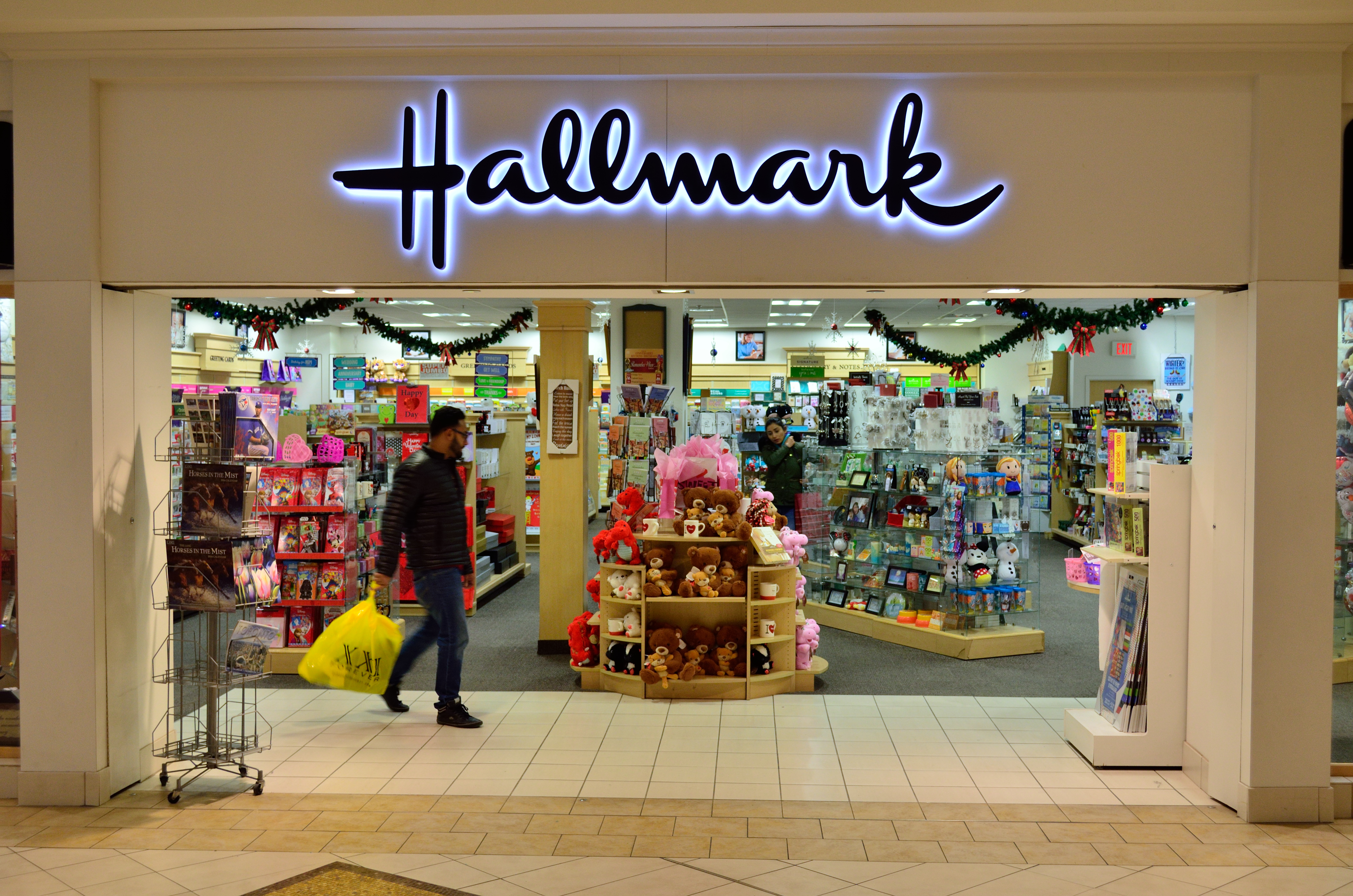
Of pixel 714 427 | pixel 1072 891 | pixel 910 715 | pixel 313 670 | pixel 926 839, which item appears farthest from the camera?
pixel 714 427

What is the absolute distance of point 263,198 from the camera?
4.04 metres

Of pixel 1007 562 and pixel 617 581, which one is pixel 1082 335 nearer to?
pixel 1007 562

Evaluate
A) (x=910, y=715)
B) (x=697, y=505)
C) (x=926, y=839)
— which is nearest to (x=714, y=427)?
(x=697, y=505)

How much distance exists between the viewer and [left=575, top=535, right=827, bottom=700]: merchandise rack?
5633 millimetres

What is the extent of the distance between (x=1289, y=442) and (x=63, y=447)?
202 inches

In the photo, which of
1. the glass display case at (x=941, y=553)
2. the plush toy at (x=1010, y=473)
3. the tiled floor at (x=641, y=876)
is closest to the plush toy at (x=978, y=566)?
the glass display case at (x=941, y=553)

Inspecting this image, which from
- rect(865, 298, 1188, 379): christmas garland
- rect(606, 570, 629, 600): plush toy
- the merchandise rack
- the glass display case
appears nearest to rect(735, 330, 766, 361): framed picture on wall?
rect(865, 298, 1188, 379): christmas garland

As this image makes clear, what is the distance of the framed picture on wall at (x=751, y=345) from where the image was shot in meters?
19.7

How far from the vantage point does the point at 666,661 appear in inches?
220

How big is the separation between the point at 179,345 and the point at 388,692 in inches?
460

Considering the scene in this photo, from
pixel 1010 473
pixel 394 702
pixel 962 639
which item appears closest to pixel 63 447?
pixel 394 702

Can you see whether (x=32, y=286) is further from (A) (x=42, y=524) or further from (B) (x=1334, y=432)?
(B) (x=1334, y=432)

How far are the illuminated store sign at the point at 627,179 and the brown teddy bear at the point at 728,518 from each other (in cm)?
229

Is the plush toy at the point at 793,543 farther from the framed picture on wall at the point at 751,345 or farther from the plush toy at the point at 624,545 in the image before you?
the framed picture on wall at the point at 751,345
